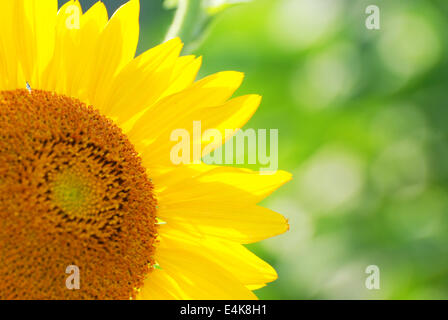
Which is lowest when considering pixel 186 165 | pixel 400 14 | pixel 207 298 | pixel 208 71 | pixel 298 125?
pixel 207 298

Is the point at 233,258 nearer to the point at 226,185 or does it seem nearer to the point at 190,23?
the point at 226,185

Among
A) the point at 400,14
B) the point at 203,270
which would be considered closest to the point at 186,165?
the point at 203,270

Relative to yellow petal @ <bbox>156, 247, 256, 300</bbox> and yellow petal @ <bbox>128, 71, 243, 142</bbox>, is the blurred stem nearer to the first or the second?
yellow petal @ <bbox>128, 71, 243, 142</bbox>

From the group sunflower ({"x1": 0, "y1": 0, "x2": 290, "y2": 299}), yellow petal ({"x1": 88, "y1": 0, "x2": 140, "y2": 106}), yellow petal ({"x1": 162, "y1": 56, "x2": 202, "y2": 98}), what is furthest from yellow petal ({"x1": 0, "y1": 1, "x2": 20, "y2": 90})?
yellow petal ({"x1": 162, "y1": 56, "x2": 202, "y2": 98})

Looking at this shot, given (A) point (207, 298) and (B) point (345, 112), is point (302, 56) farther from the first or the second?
(A) point (207, 298)

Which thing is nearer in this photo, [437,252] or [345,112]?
[437,252]

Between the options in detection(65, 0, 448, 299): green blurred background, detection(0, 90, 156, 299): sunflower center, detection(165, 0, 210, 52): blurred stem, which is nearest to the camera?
A: detection(0, 90, 156, 299): sunflower center
